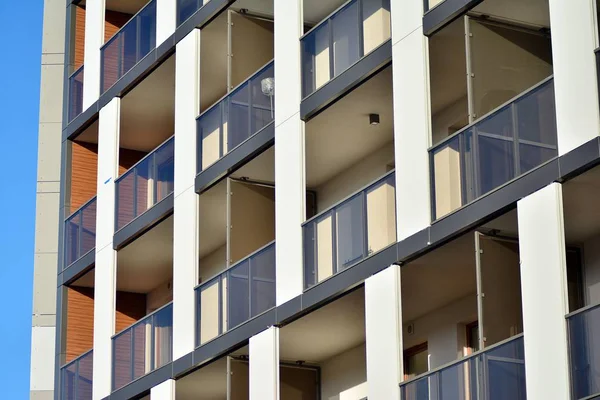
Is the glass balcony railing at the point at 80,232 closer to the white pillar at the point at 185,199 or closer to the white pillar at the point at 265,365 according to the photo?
the white pillar at the point at 185,199

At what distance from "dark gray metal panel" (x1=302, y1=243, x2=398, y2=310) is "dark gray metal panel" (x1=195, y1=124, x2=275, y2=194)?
3.64m

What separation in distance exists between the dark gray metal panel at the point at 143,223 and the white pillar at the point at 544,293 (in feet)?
42.8

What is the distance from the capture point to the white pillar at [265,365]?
28.0 meters

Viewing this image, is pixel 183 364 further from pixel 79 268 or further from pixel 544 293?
pixel 544 293

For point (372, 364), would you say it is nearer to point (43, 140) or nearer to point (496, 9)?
point (496, 9)

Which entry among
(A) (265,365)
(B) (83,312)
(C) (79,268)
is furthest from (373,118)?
(B) (83,312)

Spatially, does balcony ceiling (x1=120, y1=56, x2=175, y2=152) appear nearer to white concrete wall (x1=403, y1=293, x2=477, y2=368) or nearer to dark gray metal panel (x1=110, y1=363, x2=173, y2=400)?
dark gray metal panel (x1=110, y1=363, x2=173, y2=400)

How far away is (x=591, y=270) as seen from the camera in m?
23.0

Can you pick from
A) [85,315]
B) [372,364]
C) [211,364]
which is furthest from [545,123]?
[85,315]

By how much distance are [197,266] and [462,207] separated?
386 inches

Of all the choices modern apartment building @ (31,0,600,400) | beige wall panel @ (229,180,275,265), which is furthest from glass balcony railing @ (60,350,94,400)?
beige wall panel @ (229,180,275,265)

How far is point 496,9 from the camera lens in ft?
78.6

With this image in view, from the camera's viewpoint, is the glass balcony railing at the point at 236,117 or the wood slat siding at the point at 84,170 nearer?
the glass balcony railing at the point at 236,117

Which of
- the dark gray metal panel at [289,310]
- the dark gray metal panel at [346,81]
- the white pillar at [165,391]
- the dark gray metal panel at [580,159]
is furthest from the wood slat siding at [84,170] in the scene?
the dark gray metal panel at [580,159]
